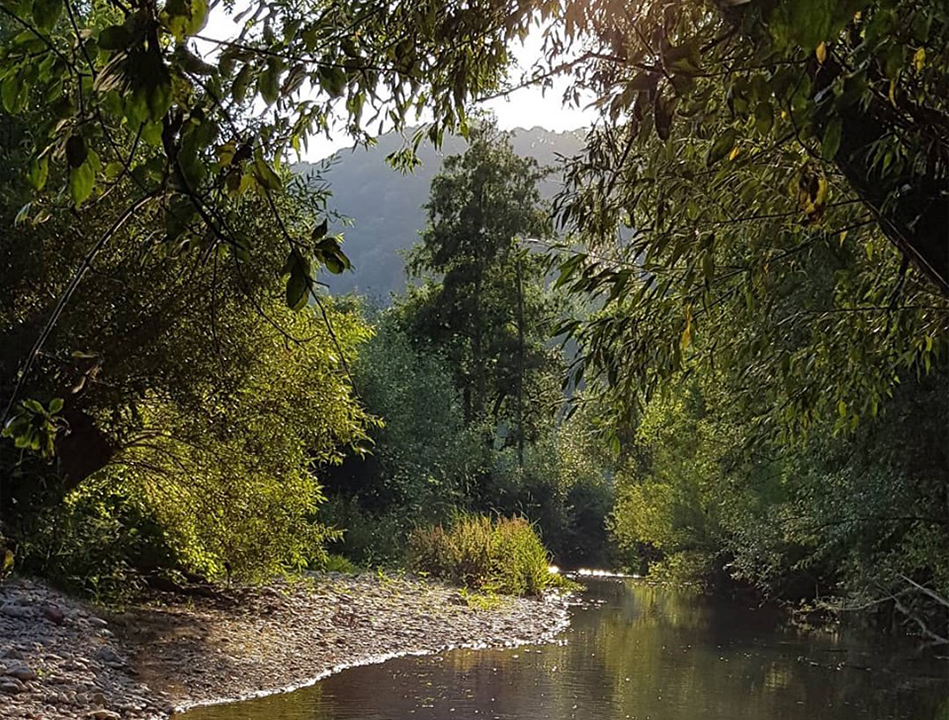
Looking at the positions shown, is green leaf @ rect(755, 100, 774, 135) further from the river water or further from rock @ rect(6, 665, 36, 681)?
the river water

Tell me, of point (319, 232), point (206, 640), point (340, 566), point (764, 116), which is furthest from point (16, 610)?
point (340, 566)

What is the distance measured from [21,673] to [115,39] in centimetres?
815

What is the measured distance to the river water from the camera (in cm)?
967

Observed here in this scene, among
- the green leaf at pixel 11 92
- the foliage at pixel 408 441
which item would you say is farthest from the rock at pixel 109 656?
the foliage at pixel 408 441

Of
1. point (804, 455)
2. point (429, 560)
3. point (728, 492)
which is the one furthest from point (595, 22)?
point (429, 560)

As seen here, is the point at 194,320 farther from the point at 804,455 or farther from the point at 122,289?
the point at 804,455

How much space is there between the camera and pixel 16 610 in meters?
9.60

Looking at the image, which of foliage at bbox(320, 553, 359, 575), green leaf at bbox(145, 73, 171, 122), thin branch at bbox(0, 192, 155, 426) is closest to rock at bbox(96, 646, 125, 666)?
thin branch at bbox(0, 192, 155, 426)

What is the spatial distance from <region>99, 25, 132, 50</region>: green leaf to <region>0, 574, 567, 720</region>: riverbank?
731 cm

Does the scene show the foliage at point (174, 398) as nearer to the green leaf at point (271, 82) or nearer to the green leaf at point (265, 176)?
the green leaf at point (271, 82)

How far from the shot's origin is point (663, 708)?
10125 millimetres

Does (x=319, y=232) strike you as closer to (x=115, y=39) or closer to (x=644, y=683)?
(x=115, y=39)

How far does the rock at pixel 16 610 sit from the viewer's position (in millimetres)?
9430

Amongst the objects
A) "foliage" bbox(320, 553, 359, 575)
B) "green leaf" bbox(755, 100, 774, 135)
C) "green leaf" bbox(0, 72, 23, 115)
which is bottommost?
"foliage" bbox(320, 553, 359, 575)
